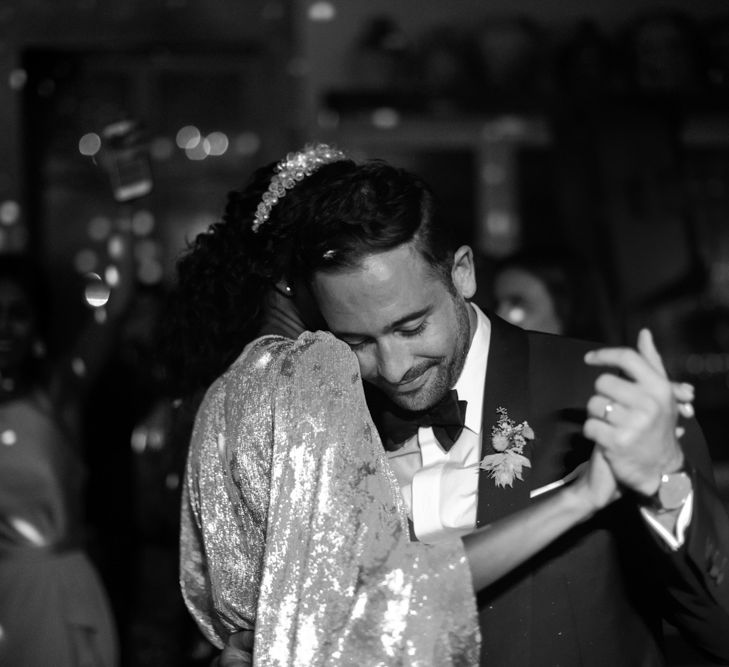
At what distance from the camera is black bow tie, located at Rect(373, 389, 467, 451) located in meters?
1.56

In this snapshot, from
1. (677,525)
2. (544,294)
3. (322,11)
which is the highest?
Answer: (322,11)

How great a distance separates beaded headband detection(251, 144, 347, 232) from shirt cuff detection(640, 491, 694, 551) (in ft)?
2.33

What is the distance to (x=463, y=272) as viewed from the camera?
162 cm

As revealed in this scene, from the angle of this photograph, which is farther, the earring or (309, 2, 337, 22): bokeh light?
(309, 2, 337, 22): bokeh light

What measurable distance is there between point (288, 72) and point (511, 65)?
102 centimetres

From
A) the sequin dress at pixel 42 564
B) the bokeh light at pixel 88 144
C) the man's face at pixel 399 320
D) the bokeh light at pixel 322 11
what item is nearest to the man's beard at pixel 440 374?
the man's face at pixel 399 320

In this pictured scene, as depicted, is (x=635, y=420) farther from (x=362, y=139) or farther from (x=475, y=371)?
(x=362, y=139)

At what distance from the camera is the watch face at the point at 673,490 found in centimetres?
123

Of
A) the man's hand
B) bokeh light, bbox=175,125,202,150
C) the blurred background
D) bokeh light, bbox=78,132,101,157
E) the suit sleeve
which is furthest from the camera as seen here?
bokeh light, bbox=175,125,202,150

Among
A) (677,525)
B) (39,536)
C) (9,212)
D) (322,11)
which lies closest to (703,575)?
(677,525)

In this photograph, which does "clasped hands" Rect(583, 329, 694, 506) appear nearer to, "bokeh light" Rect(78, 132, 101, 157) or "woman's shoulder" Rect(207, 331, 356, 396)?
"woman's shoulder" Rect(207, 331, 356, 396)

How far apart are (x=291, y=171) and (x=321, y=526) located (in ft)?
1.96

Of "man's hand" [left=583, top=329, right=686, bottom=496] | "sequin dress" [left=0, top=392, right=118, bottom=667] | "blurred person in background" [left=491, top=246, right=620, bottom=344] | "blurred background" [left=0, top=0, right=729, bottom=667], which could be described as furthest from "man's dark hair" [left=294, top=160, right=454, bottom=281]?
"blurred background" [left=0, top=0, right=729, bottom=667]

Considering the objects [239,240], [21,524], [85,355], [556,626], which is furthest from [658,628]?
[85,355]
